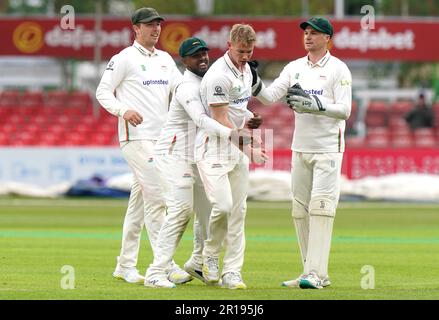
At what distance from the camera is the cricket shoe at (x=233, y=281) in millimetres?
11302

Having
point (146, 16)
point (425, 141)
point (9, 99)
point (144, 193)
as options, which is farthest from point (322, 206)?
point (9, 99)

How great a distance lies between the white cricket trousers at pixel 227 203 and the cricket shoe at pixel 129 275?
0.84m

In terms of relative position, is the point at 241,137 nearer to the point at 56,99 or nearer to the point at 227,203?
the point at 227,203

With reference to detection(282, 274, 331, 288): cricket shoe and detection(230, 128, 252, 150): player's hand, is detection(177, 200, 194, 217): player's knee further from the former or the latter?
detection(282, 274, 331, 288): cricket shoe

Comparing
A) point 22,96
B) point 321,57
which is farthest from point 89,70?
point 321,57

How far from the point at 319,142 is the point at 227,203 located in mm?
1127

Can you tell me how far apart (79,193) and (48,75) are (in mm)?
24024

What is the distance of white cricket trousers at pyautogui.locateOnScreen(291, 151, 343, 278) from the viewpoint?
38.0 ft

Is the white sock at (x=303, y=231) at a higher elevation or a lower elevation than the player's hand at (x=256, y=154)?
lower

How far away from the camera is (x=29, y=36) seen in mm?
34062

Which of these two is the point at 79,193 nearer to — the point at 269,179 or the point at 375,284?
the point at 269,179

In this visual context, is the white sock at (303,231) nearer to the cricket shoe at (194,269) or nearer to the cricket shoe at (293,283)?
the cricket shoe at (293,283)

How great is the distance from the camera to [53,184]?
97.6 ft

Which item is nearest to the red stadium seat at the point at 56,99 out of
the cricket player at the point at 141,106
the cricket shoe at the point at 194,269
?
the cricket player at the point at 141,106
